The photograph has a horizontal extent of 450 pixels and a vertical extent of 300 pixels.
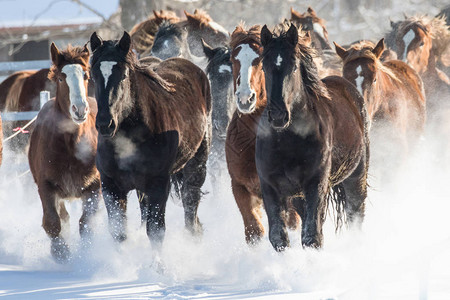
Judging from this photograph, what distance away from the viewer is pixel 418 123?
914 cm

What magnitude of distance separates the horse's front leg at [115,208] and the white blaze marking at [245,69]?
3.89 feet

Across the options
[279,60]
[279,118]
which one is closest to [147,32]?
[279,60]

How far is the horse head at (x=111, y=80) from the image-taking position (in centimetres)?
577

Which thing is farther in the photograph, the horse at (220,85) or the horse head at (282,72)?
the horse at (220,85)

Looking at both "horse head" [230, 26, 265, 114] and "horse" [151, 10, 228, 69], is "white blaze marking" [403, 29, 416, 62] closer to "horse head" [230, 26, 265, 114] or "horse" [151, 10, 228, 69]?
"horse" [151, 10, 228, 69]

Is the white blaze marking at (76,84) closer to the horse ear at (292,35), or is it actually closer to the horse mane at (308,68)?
the horse mane at (308,68)

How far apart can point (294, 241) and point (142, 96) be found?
67.3 inches

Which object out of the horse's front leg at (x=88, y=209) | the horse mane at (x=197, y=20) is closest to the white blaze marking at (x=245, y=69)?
the horse's front leg at (x=88, y=209)

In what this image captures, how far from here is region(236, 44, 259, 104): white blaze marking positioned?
589cm

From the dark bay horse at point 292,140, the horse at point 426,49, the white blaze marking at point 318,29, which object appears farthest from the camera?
the white blaze marking at point 318,29

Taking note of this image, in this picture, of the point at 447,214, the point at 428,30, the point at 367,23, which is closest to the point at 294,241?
the point at 447,214

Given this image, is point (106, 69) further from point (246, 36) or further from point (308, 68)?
point (308, 68)

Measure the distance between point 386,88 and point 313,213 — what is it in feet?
10.9

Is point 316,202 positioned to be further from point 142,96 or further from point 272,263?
point 142,96
